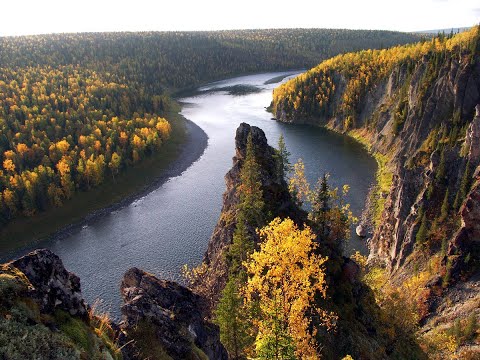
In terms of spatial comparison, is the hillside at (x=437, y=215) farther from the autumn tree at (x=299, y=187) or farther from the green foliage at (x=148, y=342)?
the green foliage at (x=148, y=342)

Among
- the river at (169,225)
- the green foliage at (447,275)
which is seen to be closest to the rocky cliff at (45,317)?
the green foliage at (447,275)

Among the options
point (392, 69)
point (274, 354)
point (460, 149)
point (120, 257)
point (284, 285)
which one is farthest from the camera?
point (392, 69)

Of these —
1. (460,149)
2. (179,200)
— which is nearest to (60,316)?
(460,149)

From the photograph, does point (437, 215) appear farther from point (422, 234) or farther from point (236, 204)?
point (236, 204)

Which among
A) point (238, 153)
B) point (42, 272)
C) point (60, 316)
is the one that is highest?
point (42, 272)

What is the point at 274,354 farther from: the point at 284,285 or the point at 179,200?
the point at 179,200

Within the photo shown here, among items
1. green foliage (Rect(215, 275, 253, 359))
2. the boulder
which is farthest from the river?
green foliage (Rect(215, 275, 253, 359))
